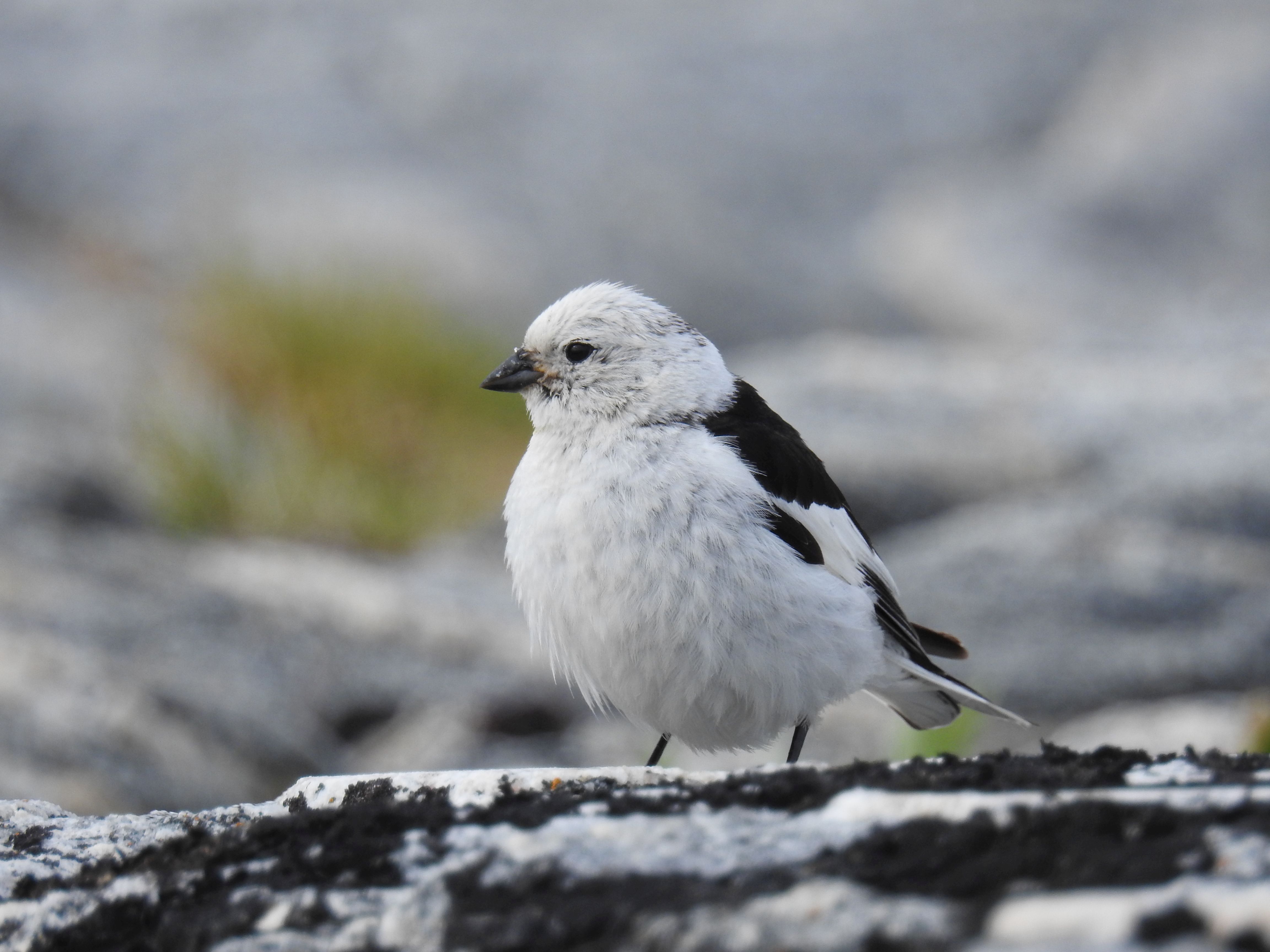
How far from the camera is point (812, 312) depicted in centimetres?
1612

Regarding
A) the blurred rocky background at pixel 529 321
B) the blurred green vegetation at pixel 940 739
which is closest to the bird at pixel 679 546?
the blurred green vegetation at pixel 940 739

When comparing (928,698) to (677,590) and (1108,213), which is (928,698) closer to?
(677,590)

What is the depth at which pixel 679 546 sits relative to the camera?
376 centimetres

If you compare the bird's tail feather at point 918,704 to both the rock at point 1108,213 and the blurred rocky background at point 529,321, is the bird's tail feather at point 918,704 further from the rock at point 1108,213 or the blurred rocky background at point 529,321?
the rock at point 1108,213

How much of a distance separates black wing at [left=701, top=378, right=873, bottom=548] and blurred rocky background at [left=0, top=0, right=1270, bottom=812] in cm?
199

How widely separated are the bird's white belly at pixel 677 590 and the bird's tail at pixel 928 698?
1.96 feet

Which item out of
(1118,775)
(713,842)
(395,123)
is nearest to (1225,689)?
(1118,775)

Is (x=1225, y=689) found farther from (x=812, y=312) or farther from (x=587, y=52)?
(x=587, y=52)

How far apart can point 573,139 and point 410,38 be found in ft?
9.34

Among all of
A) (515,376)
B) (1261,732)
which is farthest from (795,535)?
(1261,732)

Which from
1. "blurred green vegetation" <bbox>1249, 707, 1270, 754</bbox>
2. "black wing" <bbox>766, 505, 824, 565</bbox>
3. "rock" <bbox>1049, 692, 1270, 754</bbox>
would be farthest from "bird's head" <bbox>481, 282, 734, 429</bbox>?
"rock" <bbox>1049, 692, 1270, 754</bbox>

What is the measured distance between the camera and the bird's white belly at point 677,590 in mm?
3766

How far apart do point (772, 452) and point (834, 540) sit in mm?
339

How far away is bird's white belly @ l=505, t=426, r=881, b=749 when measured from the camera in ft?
12.4
